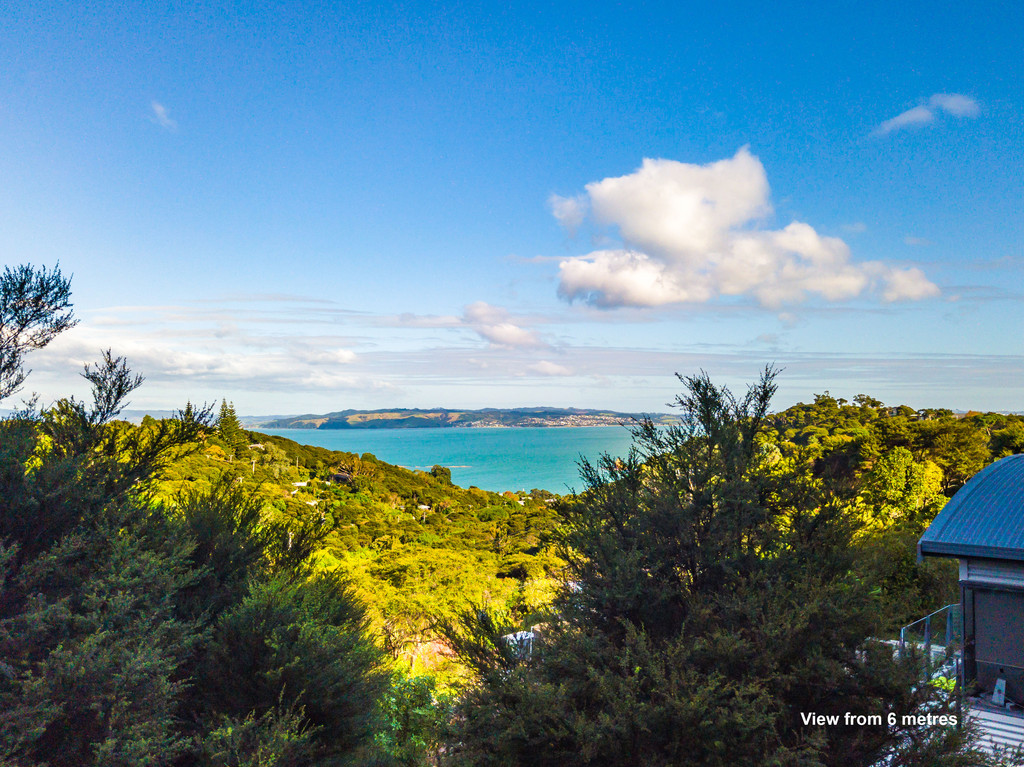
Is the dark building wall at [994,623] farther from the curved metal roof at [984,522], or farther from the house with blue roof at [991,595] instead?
the curved metal roof at [984,522]

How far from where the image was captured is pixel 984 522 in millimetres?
7930

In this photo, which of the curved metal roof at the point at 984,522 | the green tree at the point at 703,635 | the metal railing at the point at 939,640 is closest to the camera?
the green tree at the point at 703,635

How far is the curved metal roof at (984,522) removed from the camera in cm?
755

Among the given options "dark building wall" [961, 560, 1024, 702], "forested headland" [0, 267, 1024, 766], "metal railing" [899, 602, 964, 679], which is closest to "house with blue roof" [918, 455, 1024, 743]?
"dark building wall" [961, 560, 1024, 702]

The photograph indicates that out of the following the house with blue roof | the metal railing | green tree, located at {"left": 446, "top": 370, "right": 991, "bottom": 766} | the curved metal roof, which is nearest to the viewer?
green tree, located at {"left": 446, "top": 370, "right": 991, "bottom": 766}

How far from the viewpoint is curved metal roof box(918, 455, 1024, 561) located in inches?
297

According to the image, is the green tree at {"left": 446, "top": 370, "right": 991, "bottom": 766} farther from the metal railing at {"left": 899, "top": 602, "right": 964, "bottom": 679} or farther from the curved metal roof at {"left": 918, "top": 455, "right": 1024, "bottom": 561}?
the curved metal roof at {"left": 918, "top": 455, "right": 1024, "bottom": 561}

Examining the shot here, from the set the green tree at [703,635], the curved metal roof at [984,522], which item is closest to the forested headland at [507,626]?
the green tree at [703,635]

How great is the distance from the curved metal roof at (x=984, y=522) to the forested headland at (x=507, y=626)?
2968 mm

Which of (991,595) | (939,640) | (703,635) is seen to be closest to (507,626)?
(703,635)

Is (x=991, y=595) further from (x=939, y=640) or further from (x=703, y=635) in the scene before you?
(x=939, y=640)

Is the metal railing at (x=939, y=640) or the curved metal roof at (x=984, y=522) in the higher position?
the curved metal roof at (x=984, y=522)

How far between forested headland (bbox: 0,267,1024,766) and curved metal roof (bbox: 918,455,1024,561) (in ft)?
9.74

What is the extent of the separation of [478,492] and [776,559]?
5027 cm
